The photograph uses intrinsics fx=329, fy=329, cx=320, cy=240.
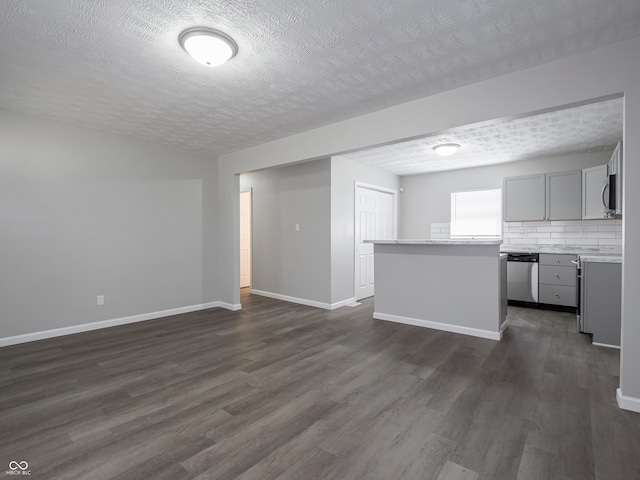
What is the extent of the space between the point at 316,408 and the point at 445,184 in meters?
5.67

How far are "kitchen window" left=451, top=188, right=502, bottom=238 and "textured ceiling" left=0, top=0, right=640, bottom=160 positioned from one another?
13.0 ft

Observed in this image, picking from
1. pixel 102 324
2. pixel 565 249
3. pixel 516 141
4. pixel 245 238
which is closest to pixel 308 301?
pixel 245 238

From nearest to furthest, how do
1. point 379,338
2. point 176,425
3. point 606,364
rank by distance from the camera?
point 176,425 → point 606,364 → point 379,338

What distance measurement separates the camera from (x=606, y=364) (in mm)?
3076

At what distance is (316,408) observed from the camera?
2.31m

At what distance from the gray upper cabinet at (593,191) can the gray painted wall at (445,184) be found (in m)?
0.49

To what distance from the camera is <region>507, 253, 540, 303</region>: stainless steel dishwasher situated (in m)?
5.37

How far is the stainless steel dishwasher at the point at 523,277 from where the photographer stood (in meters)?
5.37

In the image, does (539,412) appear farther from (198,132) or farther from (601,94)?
(198,132)

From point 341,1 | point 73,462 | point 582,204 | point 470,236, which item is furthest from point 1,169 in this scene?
point 582,204

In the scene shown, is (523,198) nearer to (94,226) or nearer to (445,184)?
(445,184)

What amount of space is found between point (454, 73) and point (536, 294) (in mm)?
4221

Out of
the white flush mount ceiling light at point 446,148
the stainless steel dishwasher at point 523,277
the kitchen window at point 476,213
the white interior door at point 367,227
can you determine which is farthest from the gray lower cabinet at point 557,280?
the white interior door at point 367,227

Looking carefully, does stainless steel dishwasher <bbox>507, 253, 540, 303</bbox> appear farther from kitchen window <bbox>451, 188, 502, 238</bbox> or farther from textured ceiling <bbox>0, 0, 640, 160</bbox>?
textured ceiling <bbox>0, 0, 640, 160</bbox>
